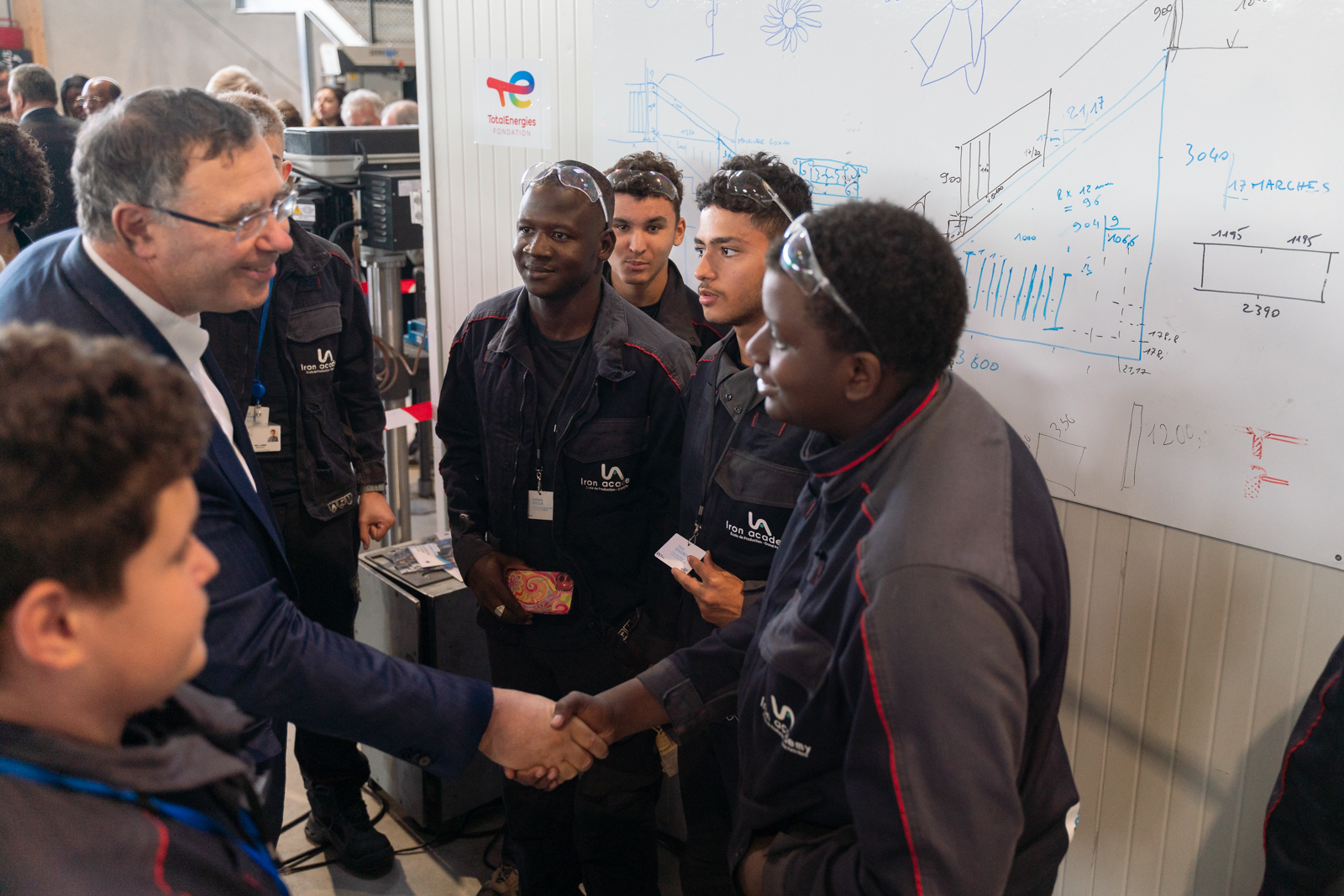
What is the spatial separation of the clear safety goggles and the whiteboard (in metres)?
0.43

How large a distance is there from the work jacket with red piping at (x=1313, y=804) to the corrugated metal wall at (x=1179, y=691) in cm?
33

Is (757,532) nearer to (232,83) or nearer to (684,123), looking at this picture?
(684,123)

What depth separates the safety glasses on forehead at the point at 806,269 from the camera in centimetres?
119

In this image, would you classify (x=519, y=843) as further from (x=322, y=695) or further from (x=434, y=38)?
(x=434, y=38)

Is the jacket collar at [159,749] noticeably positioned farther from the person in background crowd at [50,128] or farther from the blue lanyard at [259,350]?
the person in background crowd at [50,128]

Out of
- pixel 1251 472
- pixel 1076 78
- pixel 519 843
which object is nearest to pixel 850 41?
pixel 1076 78

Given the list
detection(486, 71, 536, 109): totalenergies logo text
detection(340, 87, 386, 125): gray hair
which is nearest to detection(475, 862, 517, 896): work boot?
detection(486, 71, 536, 109): totalenergies logo text

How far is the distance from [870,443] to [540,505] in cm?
127

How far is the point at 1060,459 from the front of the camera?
2113mm

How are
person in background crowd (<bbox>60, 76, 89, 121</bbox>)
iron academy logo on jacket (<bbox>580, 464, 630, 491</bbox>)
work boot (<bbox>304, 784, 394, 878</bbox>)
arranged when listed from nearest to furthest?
iron academy logo on jacket (<bbox>580, 464, 630, 491</bbox>)
work boot (<bbox>304, 784, 394, 878</bbox>)
person in background crowd (<bbox>60, 76, 89, 121</bbox>)

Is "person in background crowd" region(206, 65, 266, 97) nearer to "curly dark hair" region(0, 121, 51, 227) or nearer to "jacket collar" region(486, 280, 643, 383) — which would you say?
"curly dark hair" region(0, 121, 51, 227)

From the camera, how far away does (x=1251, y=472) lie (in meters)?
1.80

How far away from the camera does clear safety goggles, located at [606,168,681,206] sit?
2.77 m

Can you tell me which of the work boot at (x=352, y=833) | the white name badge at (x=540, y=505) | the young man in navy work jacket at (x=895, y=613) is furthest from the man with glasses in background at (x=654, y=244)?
the work boot at (x=352, y=833)
